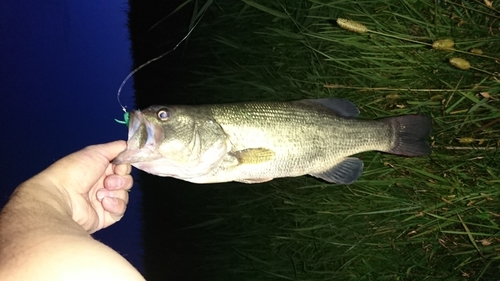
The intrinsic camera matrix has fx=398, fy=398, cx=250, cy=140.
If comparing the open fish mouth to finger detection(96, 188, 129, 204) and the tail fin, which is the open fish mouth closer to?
finger detection(96, 188, 129, 204)

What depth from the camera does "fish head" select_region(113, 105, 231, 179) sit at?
8.42ft

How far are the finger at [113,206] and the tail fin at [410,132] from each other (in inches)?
85.0

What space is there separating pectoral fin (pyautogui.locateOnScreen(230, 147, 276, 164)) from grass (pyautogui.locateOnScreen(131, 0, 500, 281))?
1231 mm

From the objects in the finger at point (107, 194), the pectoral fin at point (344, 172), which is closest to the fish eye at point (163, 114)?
the finger at point (107, 194)

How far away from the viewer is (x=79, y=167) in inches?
107

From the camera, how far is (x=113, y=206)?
2.97m

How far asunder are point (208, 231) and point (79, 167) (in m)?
3.08

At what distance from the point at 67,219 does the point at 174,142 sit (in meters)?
0.79

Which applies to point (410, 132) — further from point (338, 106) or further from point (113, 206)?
point (113, 206)

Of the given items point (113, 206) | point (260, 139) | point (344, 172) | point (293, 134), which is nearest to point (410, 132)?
point (344, 172)

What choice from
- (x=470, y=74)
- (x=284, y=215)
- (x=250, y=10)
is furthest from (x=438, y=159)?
(x=250, y=10)

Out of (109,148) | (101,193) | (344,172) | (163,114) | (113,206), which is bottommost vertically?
Answer: (344,172)

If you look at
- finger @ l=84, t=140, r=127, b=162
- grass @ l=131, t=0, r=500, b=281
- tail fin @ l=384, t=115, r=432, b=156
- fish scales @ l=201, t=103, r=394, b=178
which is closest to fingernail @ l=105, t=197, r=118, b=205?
finger @ l=84, t=140, r=127, b=162

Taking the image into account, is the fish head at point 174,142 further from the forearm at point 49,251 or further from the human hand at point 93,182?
the forearm at point 49,251
